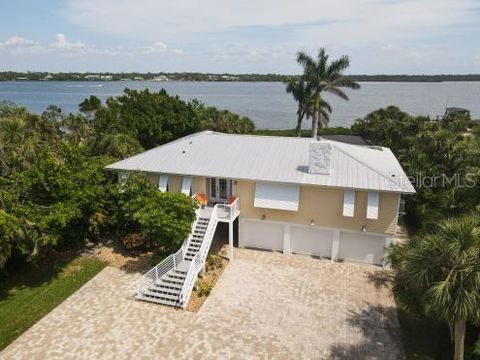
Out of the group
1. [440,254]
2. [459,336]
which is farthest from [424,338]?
[440,254]

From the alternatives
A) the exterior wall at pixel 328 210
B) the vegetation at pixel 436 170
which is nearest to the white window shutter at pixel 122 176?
the exterior wall at pixel 328 210

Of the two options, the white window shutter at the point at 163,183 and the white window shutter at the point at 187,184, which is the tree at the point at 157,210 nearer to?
the white window shutter at the point at 163,183

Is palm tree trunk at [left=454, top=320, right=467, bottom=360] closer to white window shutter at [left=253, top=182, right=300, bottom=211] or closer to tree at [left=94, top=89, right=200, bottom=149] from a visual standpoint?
white window shutter at [left=253, top=182, right=300, bottom=211]

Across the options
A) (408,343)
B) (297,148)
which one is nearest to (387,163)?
(297,148)

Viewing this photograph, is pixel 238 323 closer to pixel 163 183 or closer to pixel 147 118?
pixel 163 183

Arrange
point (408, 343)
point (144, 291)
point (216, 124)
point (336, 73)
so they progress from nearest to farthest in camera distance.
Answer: point (408, 343) → point (144, 291) → point (336, 73) → point (216, 124)

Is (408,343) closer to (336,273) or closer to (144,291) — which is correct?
(336,273)

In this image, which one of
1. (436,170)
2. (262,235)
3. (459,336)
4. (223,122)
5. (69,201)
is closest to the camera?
(459,336)
